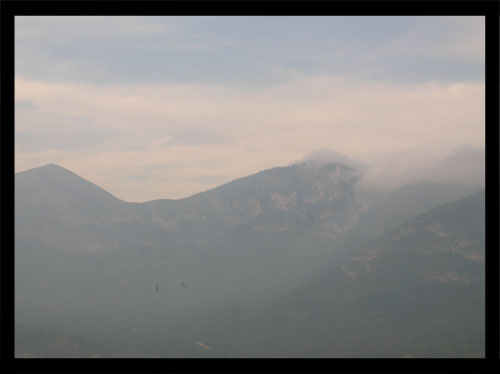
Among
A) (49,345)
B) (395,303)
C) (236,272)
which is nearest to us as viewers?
(49,345)

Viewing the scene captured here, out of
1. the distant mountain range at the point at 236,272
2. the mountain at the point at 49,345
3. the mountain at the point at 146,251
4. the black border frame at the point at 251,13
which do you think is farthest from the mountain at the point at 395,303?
the black border frame at the point at 251,13

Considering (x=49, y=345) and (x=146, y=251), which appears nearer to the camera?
(x=49, y=345)

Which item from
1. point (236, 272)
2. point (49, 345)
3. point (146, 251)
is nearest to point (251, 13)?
point (49, 345)

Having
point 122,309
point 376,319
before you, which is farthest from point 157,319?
point 376,319

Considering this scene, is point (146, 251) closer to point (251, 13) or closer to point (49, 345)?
point (49, 345)

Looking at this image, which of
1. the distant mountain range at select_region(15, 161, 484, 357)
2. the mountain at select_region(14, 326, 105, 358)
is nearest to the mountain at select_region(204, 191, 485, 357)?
the distant mountain range at select_region(15, 161, 484, 357)

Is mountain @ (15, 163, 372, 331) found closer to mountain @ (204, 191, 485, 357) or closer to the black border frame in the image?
mountain @ (204, 191, 485, 357)

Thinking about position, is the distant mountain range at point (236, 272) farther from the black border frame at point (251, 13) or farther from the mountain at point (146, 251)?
the black border frame at point (251, 13)
